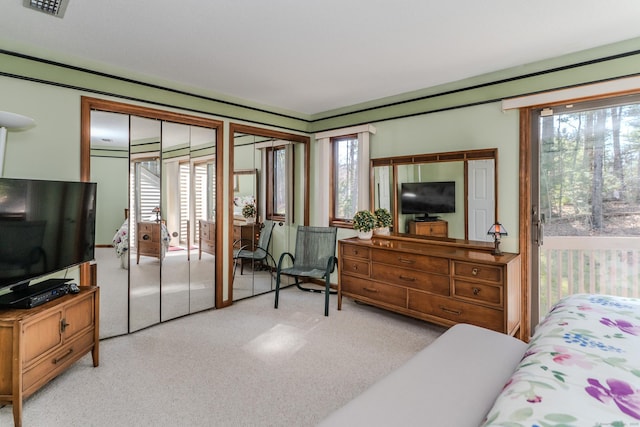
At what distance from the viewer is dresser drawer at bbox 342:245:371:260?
3.73 metres

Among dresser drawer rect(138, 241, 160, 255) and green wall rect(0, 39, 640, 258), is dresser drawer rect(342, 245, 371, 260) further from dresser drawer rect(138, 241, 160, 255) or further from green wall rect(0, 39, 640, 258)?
dresser drawer rect(138, 241, 160, 255)

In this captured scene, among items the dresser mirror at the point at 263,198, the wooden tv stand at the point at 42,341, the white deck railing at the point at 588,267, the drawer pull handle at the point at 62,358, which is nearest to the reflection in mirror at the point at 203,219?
the dresser mirror at the point at 263,198

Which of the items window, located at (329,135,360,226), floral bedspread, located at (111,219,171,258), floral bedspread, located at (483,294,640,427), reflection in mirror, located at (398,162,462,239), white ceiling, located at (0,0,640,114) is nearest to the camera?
floral bedspread, located at (483,294,640,427)

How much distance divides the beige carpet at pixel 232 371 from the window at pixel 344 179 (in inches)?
57.6

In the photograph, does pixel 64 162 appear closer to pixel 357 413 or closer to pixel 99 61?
pixel 99 61

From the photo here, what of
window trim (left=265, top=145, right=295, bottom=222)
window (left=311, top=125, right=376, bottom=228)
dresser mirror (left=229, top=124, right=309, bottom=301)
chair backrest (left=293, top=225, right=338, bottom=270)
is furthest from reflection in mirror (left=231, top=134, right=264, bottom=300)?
window (left=311, top=125, right=376, bottom=228)

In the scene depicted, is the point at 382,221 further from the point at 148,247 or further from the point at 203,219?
the point at 148,247

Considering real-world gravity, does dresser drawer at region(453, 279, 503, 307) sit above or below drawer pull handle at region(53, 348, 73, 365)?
above

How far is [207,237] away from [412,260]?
2.39 metres

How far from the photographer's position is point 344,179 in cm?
463

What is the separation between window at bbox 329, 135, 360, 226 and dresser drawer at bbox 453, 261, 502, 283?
1.76 m

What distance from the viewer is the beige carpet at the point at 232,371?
6.77 feet

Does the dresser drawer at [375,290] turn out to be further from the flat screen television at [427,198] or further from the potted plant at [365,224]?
the flat screen television at [427,198]

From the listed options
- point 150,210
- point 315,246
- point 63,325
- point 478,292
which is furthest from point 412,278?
point 63,325
